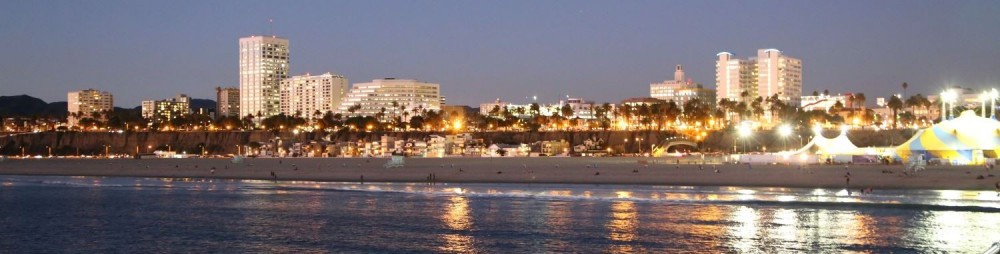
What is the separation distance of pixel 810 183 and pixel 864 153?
2071cm

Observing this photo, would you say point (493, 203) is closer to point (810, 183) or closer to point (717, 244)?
point (717, 244)

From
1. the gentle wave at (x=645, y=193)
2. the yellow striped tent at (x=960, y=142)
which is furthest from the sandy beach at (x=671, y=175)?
the yellow striped tent at (x=960, y=142)

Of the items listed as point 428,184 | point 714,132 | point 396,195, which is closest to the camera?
point 396,195

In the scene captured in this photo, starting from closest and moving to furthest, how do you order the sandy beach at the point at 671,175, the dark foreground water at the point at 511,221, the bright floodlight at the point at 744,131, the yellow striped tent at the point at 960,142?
the dark foreground water at the point at 511,221, the sandy beach at the point at 671,175, the yellow striped tent at the point at 960,142, the bright floodlight at the point at 744,131

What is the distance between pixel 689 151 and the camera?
10256 cm

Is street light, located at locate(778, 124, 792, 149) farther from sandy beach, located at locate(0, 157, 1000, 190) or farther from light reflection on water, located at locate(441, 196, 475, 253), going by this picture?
light reflection on water, located at locate(441, 196, 475, 253)

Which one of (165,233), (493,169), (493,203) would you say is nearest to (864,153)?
(493,169)

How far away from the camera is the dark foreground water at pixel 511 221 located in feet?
79.2

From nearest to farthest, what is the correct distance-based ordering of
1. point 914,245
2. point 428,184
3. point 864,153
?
1. point 914,245
2. point 428,184
3. point 864,153

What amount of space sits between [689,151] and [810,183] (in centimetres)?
5924

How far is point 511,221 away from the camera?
29656mm

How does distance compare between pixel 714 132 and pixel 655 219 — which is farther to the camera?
pixel 714 132

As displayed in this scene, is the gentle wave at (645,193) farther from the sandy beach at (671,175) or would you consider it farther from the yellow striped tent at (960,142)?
the yellow striped tent at (960,142)

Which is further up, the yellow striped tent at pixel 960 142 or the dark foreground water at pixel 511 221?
the yellow striped tent at pixel 960 142
